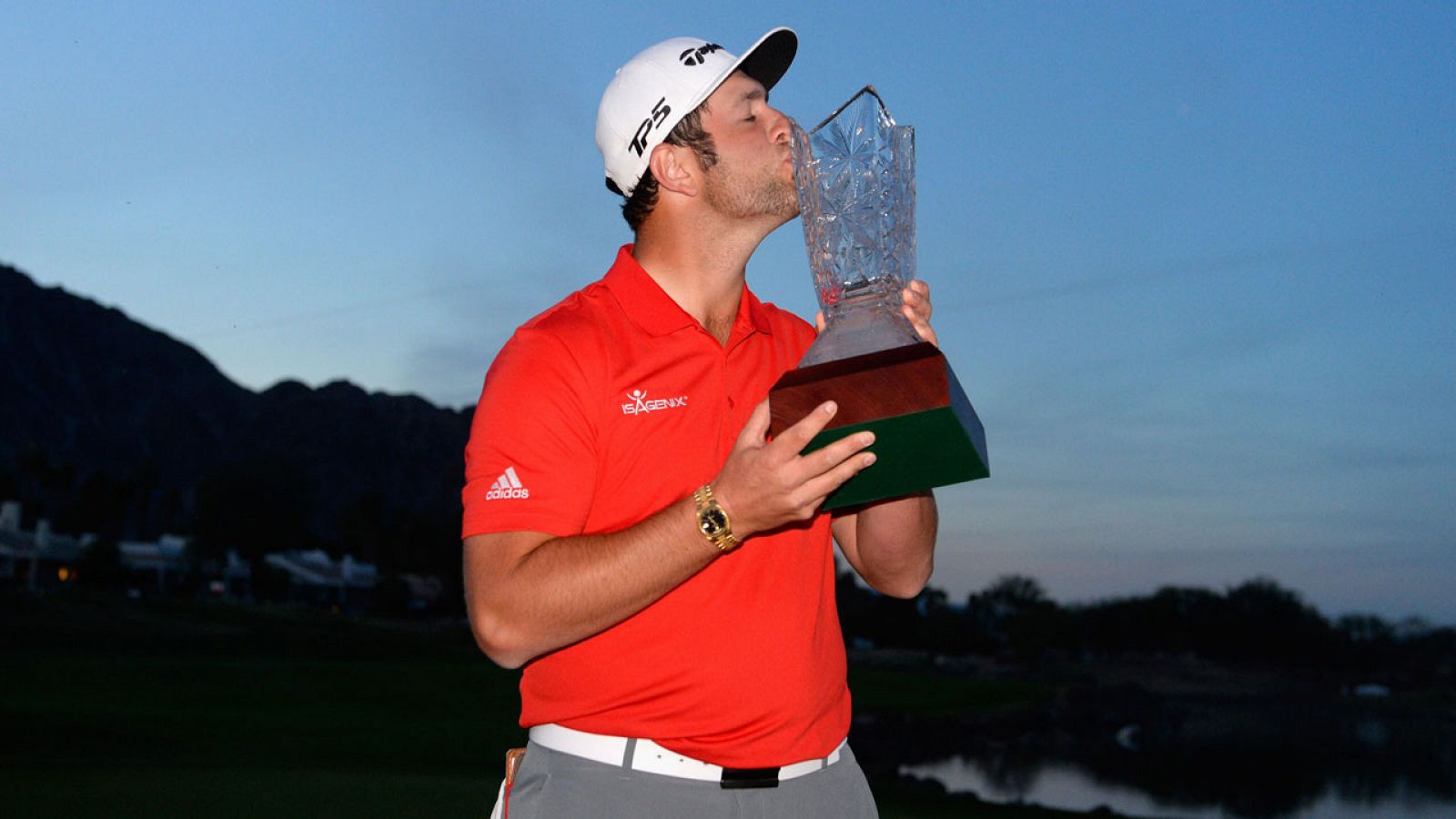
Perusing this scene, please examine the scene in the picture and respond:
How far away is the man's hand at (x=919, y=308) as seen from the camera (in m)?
2.14

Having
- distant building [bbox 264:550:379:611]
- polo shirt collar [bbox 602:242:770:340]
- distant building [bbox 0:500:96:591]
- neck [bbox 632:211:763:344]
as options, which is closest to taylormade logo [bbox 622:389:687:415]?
polo shirt collar [bbox 602:242:770:340]

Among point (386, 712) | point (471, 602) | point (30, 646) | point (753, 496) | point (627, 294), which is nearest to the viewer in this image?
point (753, 496)

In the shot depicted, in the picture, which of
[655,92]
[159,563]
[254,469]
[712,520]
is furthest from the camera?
[254,469]

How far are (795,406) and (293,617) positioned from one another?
47.9 meters

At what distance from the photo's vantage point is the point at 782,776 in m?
2.06

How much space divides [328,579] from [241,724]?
220ft

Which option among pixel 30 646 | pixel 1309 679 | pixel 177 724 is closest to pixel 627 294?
pixel 177 724

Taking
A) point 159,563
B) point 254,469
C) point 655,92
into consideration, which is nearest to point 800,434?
point 655,92

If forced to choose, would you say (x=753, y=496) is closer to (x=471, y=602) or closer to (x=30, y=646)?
(x=471, y=602)

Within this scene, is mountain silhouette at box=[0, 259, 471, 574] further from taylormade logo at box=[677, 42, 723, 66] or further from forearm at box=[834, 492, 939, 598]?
taylormade logo at box=[677, 42, 723, 66]

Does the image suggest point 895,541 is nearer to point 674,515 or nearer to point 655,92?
point 674,515

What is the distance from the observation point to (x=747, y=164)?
2.31m

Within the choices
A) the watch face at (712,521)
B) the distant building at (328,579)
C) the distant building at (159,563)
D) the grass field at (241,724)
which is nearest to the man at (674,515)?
the watch face at (712,521)

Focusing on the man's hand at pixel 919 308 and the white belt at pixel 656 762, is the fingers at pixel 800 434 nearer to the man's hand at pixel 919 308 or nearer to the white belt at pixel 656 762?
the man's hand at pixel 919 308
